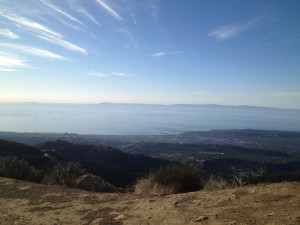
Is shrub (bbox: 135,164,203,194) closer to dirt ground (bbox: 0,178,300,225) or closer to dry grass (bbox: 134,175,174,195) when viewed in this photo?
dry grass (bbox: 134,175,174,195)

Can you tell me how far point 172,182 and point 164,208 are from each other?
2.67 meters

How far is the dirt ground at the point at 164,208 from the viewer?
544 cm

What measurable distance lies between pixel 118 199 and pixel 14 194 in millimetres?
3597

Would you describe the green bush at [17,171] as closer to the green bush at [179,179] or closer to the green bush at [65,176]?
the green bush at [65,176]

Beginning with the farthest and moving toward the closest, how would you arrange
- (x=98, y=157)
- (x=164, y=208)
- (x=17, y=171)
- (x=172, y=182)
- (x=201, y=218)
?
1. (x=98, y=157)
2. (x=17, y=171)
3. (x=172, y=182)
4. (x=164, y=208)
5. (x=201, y=218)

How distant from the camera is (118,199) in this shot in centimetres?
821

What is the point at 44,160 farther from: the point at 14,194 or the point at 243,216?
the point at 243,216

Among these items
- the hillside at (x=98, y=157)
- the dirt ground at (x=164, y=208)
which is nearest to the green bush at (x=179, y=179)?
the dirt ground at (x=164, y=208)

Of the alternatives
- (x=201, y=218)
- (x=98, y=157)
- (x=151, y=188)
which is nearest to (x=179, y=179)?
(x=151, y=188)

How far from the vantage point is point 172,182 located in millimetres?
9305

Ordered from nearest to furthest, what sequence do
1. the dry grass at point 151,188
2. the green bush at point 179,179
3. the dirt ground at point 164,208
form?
the dirt ground at point 164,208, the dry grass at point 151,188, the green bush at point 179,179

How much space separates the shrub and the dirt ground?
3.33ft

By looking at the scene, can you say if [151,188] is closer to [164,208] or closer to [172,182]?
[172,182]

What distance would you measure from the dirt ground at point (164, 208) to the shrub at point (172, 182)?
39.9 inches
